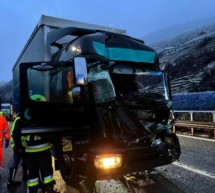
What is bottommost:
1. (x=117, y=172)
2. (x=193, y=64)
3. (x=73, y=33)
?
(x=117, y=172)

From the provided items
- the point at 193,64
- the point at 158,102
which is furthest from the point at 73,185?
the point at 193,64

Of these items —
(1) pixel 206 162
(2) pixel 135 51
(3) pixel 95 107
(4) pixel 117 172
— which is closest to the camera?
(4) pixel 117 172

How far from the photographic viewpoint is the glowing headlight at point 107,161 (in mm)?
4043

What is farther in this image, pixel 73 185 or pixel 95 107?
pixel 73 185

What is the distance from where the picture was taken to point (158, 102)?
4992mm

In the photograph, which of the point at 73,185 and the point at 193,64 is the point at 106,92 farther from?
the point at 193,64

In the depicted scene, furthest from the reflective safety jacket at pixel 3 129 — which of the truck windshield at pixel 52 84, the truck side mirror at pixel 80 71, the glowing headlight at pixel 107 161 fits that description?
the glowing headlight at pixel 107 161

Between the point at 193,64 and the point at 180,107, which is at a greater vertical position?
the point at 193,64

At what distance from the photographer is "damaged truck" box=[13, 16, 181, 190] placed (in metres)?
4.27

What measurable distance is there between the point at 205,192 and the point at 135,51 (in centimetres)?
276

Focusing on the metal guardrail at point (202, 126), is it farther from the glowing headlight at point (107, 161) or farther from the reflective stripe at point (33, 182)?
the reflective stripe at point (33, 182)

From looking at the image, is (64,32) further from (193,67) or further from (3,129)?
(193,67)

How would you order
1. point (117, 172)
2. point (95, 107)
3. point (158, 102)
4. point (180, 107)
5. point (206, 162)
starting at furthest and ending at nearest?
1. point (180, 107)
2. point (206, 162)
3. point (158, 102)
4. point (95, 107)
5. point (117, 172)

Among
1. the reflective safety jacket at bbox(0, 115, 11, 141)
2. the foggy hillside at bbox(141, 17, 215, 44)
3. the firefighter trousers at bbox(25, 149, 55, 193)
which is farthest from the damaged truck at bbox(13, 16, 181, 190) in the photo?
the foggy hillside at bbox(141, 17, 215, 44)
